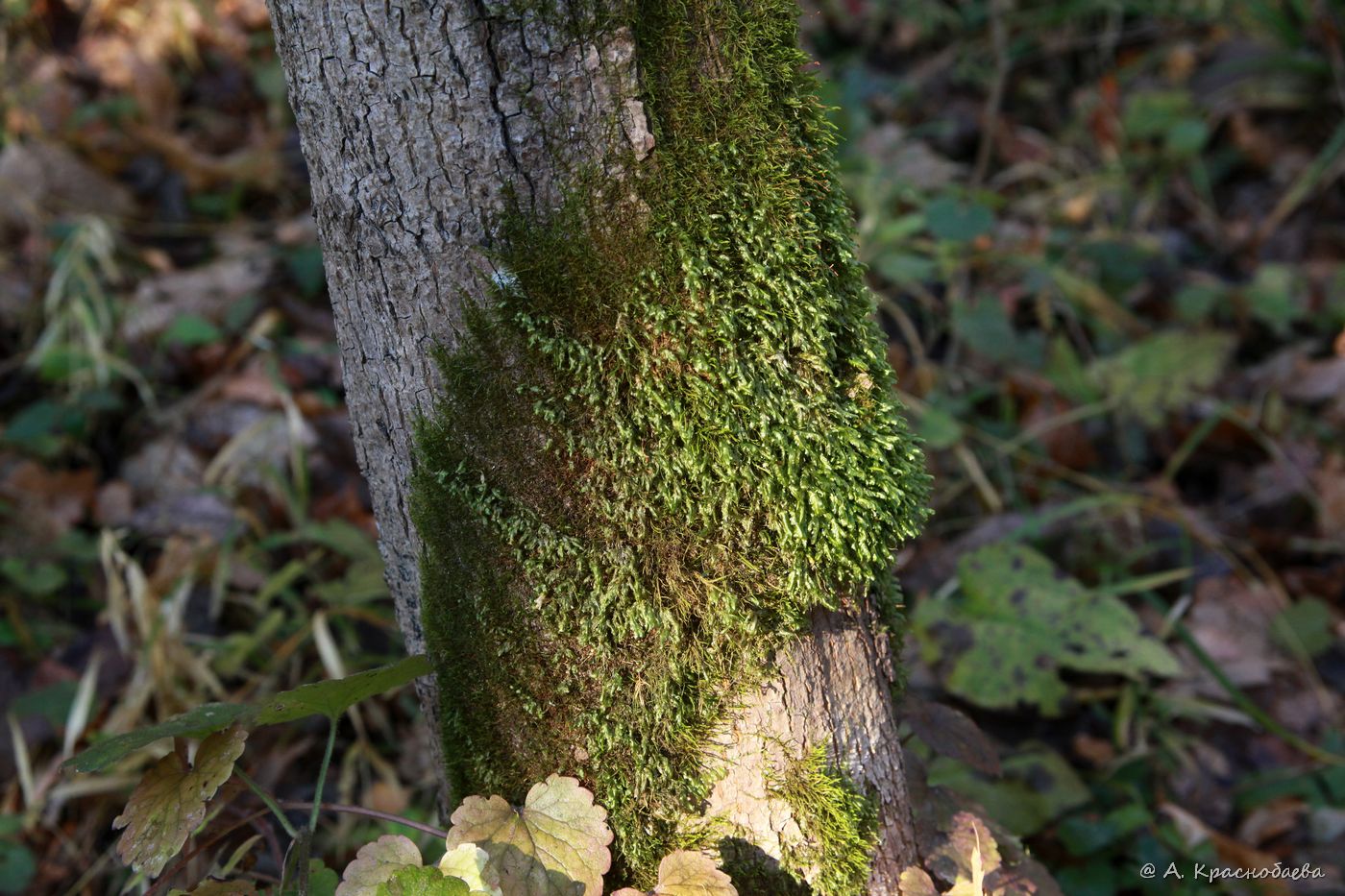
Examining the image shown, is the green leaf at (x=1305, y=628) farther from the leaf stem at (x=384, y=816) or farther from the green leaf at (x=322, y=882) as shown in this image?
the green leaf at (x=322, y=882)

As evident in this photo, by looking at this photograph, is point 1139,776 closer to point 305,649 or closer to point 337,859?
point 337,859

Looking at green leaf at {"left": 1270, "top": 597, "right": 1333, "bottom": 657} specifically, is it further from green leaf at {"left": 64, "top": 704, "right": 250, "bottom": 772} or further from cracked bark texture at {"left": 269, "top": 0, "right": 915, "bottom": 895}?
green leaf at {"left": 64, "top": 704, "right": 250, "bottom": 772}

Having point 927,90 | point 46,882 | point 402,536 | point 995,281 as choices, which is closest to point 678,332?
point 402,536

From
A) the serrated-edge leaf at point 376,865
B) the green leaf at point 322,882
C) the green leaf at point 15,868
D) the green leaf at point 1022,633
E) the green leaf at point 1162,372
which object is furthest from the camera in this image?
the green leaf at point 1162,372

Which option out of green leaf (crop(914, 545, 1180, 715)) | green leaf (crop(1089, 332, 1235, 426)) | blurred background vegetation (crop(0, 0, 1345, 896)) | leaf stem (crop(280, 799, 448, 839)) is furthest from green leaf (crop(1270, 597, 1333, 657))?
leaf stem (crop(280, 799, 448, 839))

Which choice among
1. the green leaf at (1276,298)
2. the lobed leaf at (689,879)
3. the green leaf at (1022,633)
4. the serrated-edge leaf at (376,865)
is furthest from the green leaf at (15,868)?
the green leaf at (1276,298)

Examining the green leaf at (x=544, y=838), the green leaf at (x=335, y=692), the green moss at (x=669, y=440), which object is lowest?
the green leaf at (x=544, y=838)

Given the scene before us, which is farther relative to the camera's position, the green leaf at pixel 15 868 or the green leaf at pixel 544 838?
the green leaf at pixel 15 868
